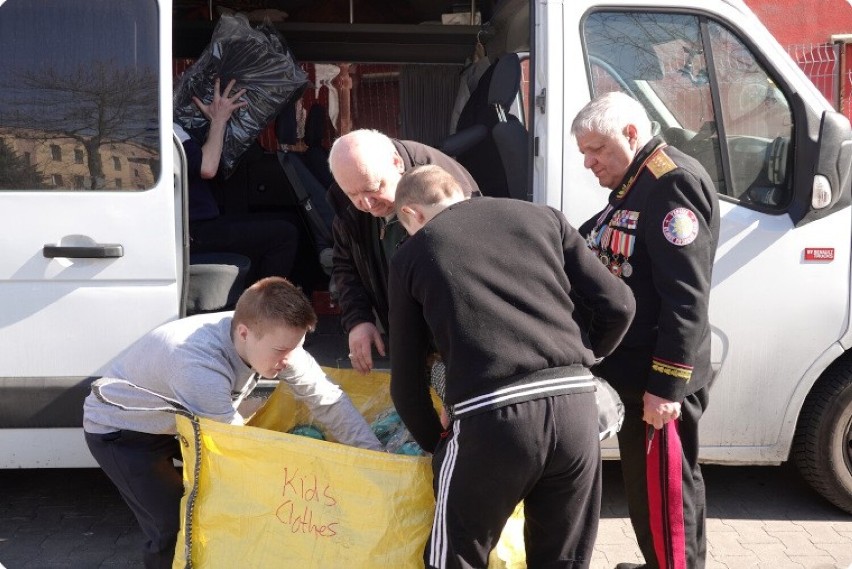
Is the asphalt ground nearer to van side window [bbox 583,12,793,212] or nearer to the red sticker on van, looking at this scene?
the red sticker on van

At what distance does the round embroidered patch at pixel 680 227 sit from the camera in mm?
2605

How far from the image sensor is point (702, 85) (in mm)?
3506

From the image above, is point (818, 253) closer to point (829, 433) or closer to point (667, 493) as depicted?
point (829, 433)

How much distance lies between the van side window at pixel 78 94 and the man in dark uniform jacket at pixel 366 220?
0.76m

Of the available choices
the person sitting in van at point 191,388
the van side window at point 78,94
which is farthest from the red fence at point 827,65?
the person sitting in van at point 191,388

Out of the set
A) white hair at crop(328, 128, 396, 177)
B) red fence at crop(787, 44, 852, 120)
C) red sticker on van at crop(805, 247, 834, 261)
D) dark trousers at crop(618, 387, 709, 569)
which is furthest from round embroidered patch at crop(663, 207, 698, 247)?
red fence at crop(787, 44, 852, 120)

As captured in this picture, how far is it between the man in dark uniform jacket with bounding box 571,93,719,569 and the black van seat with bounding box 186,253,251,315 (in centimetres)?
160

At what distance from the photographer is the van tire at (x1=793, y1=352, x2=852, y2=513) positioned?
360 centimetres

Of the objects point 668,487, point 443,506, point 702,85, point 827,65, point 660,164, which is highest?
point 827,65

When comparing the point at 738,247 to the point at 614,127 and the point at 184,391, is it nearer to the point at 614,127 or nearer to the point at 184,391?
the point at 614,127

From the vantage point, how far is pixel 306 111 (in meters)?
5.18

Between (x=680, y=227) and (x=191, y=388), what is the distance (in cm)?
142

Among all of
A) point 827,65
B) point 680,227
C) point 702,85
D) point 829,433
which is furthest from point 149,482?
point 827,65

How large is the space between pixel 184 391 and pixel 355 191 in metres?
0.77
